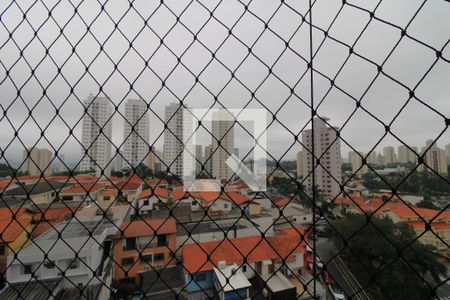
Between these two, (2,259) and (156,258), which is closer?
(2,259)

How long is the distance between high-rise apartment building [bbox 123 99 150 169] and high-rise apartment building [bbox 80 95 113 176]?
0.29 ft

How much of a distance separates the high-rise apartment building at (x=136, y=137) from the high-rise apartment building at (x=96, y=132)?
89mm

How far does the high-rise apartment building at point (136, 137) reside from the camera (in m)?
0.86

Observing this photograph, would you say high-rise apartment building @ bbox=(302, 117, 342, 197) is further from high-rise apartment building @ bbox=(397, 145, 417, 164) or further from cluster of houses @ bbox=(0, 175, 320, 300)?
cluster of houses @ bbox=(0, 175, 320, 300)

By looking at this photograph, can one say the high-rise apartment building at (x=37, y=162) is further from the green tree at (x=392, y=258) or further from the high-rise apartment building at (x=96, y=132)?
the green tree at (x=392, y=258)

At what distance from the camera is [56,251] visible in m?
3.17

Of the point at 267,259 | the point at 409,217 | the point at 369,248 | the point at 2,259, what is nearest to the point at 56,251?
the point at 2,259

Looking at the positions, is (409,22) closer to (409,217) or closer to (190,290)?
(190,290)

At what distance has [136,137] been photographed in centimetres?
155

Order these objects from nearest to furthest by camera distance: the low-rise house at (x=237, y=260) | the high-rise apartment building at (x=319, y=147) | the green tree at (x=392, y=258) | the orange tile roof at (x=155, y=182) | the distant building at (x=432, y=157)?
1. the distant building at (x=432, y=157)
2. the high-rise apartment building at (x=319, y=147)
3. the orange tile roof at (x=155, y=182)
4. the low-rise house at (x=237, y=260)
5. the green tree at (x=392, y=258)

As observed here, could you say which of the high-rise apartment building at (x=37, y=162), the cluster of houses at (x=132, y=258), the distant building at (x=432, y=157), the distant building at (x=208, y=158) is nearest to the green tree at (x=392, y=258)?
the cluster of houses at (x=132, y=258)

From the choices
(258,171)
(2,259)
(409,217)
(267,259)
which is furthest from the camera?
(409,217)

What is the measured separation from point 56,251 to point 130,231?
159 cm

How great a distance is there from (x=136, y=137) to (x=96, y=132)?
9.3 inches
